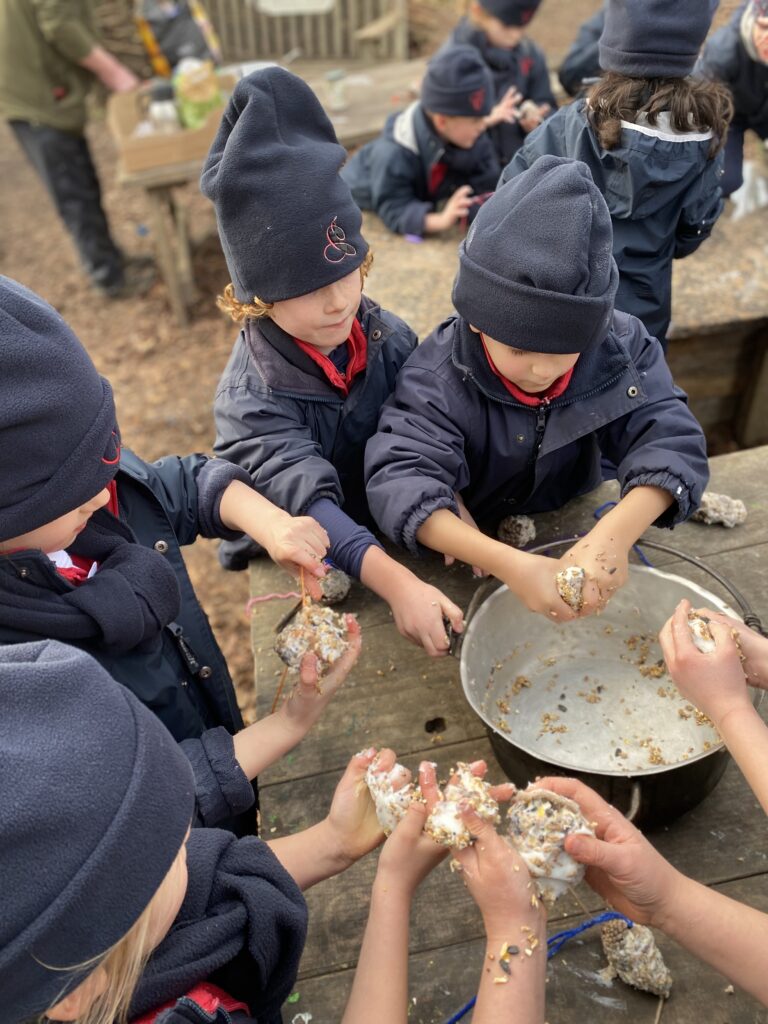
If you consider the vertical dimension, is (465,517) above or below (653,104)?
below

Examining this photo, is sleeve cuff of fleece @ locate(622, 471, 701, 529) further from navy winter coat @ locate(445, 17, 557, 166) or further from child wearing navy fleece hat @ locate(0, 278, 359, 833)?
navy winter coat @ locate(445, 17, 557, 166)

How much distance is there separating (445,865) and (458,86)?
3.47 m

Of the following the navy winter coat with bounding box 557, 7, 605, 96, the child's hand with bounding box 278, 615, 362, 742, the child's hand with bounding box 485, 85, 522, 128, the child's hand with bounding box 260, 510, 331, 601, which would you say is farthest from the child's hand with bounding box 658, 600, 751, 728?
the navy winter coat with bounding box 557, 7, 605, 96

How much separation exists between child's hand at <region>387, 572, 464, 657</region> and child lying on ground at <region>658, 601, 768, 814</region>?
455mm

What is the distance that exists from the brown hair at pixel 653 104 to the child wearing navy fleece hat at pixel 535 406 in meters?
0.75

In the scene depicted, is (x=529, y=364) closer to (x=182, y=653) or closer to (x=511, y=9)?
(x=182, y=653)

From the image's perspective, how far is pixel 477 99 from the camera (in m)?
3.87

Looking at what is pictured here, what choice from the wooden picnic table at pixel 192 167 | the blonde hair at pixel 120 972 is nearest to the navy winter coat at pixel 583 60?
the wooden picnic table at pixel 192 167

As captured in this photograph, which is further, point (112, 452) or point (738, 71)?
point (738, 71)

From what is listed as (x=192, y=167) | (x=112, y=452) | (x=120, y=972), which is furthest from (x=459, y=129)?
(x=120, y=972)

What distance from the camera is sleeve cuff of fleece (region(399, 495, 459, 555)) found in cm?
186

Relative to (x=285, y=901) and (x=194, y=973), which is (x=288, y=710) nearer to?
(x=285, y=901)

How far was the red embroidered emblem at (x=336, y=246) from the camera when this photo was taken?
6.17ft

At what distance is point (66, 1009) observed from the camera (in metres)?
0.98
